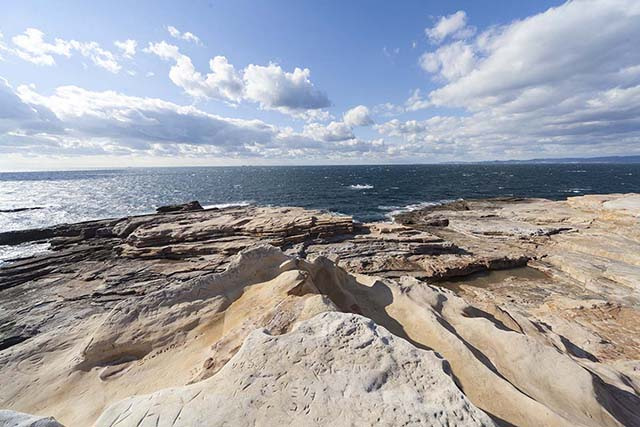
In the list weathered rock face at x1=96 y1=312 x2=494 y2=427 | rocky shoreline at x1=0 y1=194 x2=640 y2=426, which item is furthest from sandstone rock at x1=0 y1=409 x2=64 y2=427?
weathered rock face at x1=96 y1=312 x2=494 y2=427

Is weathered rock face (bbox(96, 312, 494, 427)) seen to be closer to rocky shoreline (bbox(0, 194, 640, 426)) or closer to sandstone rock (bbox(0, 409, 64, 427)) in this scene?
rocky shoreline (bbox(0, 194, 640, 426))

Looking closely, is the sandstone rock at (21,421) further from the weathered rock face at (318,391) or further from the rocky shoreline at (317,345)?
the weathered rock face at (318,391)

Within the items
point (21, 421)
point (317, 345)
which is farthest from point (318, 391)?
point (21, 421)

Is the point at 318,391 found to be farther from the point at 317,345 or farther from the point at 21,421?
the point at 21,421

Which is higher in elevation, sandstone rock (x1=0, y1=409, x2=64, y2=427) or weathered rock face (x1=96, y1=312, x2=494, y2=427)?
sandstone rock (x1=0, y1=409, x2=64, y2=427)

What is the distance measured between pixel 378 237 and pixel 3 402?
22.5 metres

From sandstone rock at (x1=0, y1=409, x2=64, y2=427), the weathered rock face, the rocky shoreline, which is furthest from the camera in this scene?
the rocky shoreline

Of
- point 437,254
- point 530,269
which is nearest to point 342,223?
point 437,254

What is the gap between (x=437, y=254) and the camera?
23031mm

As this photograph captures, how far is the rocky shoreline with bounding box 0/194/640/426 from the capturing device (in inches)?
157

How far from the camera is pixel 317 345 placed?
4781mm

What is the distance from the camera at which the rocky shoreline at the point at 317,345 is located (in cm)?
398

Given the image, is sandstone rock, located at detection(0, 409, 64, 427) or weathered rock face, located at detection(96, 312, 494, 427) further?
weathered rock face, located at detection(96, 312, 494, 427)

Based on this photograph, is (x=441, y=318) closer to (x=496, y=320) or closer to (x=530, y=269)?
(x=496, y=320)
